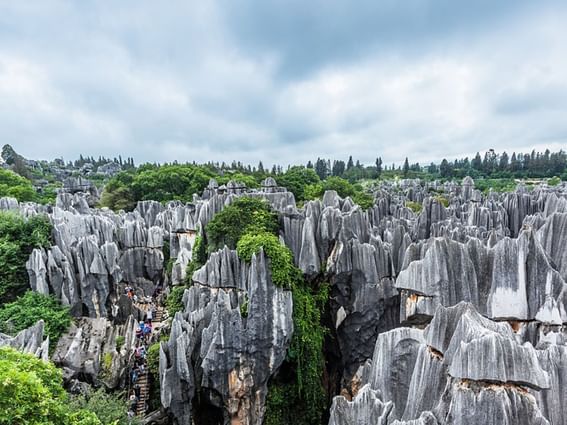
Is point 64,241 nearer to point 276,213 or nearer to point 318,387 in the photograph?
point 276,213

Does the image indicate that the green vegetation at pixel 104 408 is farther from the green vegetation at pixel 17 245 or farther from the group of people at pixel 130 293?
the group of people at pixel 130 293

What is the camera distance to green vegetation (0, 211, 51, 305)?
18.2 meters

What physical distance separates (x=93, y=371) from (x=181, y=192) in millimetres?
41252

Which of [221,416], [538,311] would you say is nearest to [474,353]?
[538,311]

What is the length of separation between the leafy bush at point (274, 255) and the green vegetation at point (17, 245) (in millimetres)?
13095

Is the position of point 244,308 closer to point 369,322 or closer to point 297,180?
point 369,322

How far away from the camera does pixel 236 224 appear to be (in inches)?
662

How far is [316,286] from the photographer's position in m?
16.3

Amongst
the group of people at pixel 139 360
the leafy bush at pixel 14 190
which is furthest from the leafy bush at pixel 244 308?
the leafy bush at pixel 14 190

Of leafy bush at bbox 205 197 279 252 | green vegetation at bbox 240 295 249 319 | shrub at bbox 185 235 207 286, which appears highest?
leafy bush at bbox 205 197 279 252

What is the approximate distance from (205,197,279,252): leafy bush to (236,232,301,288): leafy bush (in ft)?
6.40

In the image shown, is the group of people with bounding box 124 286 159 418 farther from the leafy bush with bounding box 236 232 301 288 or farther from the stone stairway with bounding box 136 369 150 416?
the leafy bush with bounding box 236 232 301 288

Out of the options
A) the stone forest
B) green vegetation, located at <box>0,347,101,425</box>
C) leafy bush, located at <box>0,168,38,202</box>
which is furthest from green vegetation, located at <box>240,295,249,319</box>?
leafy bush, located at <box>0,168,38,202</box>

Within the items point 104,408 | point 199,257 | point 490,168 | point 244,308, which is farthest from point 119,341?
point 490,168
